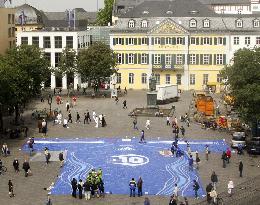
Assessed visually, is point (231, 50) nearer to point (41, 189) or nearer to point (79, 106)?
point (79, 106)

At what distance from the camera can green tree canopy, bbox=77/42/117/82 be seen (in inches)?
3497

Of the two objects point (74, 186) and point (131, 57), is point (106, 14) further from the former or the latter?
point (74, 186)

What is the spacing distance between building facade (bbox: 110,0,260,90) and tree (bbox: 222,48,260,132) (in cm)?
3462

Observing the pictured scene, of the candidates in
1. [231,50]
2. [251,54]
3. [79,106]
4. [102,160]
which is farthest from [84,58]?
[102,160]

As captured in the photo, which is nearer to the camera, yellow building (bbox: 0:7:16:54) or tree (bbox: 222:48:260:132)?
tree (bbox: 222:48:260:132)

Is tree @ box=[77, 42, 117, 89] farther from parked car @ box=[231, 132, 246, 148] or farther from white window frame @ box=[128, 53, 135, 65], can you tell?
parked car @ box=[231, 132, 246, 148]

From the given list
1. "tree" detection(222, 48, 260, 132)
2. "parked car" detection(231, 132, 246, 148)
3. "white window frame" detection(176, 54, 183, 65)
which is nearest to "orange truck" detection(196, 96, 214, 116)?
"tree" detection(222, 48, 260, 132)

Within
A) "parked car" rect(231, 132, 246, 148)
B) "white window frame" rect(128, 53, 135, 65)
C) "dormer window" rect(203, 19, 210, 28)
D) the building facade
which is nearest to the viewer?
"parked car" rect(231, 132, 246, 148)

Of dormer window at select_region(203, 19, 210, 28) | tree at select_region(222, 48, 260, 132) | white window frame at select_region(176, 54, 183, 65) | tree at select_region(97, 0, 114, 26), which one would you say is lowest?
tree at select_region(222, 48, 260, 132)

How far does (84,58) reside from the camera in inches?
3511

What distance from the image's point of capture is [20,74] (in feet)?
206

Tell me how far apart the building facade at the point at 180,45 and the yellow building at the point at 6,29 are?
17.1 metres

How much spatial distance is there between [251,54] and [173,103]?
914 inches

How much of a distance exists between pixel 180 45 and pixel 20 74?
4206cm
